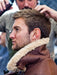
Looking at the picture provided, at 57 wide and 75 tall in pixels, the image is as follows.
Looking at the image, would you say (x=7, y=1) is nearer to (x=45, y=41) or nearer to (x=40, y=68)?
(x=45, y=41)

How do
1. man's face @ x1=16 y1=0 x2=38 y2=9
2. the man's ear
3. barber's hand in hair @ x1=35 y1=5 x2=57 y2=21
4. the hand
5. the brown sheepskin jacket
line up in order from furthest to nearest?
1. the hand
2. man's face @ x1=16 y1=0 x2=38 y2=9
3. barber's hand in hair @ x1=35 y1=5 x2=57 y2=21
4. the man's ear
5. the brown sheepskin jacket

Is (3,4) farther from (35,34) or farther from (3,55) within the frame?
(35,34)

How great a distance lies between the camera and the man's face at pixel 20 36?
1012mm

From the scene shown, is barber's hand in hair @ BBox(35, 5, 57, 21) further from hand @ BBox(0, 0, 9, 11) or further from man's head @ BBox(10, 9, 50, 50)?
hand @ BBox(0, 0, 9, 11)

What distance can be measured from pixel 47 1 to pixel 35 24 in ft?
3.05

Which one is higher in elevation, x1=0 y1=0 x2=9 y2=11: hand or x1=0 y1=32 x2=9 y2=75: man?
x1=0 y1=0 x2=9 y2=11: hand

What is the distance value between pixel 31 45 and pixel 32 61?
0.27ft

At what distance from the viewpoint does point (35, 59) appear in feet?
2.94

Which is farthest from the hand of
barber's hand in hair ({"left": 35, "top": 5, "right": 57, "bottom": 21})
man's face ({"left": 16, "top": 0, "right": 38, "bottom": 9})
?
barber's hand in hair ({"left": 35, "top": 5, "right": 57, "bottom": 21})

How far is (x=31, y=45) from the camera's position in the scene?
93 centimetres

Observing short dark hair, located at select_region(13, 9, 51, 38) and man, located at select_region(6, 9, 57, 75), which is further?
short dark hair, located at select_region(13, 9, 51, 38)

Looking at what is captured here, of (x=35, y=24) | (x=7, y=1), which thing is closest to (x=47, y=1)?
(x=7, y=1)

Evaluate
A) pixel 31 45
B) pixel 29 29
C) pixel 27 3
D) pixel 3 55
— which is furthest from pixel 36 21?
pixel 3 55

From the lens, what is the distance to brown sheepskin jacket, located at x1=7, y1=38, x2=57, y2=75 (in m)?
0.88
